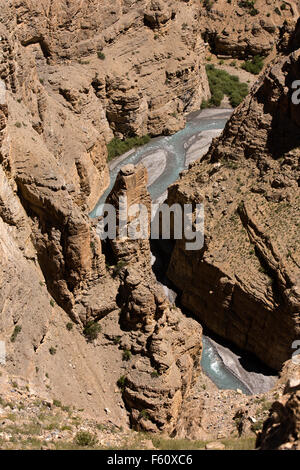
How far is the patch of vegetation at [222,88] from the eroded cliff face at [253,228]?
77.4 feet

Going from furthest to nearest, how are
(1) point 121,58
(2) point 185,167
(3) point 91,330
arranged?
(1) point 121,58, (2) point 185,167, (3) point 91,330

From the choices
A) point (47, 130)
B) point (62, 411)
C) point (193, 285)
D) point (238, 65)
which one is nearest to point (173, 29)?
point (238, 65)

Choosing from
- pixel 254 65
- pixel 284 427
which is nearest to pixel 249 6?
pixel 254 65

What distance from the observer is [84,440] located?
1880cm

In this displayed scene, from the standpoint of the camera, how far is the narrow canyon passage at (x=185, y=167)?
3303cm

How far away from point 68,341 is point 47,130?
1763 cm

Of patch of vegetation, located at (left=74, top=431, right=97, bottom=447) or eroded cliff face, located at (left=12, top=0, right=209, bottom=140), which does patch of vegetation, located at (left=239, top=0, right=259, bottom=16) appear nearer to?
eroded cliff face, located at (left=12, top=0, right=209, bottom=140)

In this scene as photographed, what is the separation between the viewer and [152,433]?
2459 centimetres

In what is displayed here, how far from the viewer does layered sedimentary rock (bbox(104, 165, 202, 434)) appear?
24.9 metres

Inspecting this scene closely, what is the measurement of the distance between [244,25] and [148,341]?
5262 cm

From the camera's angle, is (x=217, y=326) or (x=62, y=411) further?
(x=217, y=326)

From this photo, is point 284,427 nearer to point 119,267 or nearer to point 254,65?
point 119,267

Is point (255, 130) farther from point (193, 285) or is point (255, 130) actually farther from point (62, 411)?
point (62, 411)

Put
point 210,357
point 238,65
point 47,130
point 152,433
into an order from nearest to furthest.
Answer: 1. point 152,433
2. point 210,357
3. point 47,130
4. point 238,65
